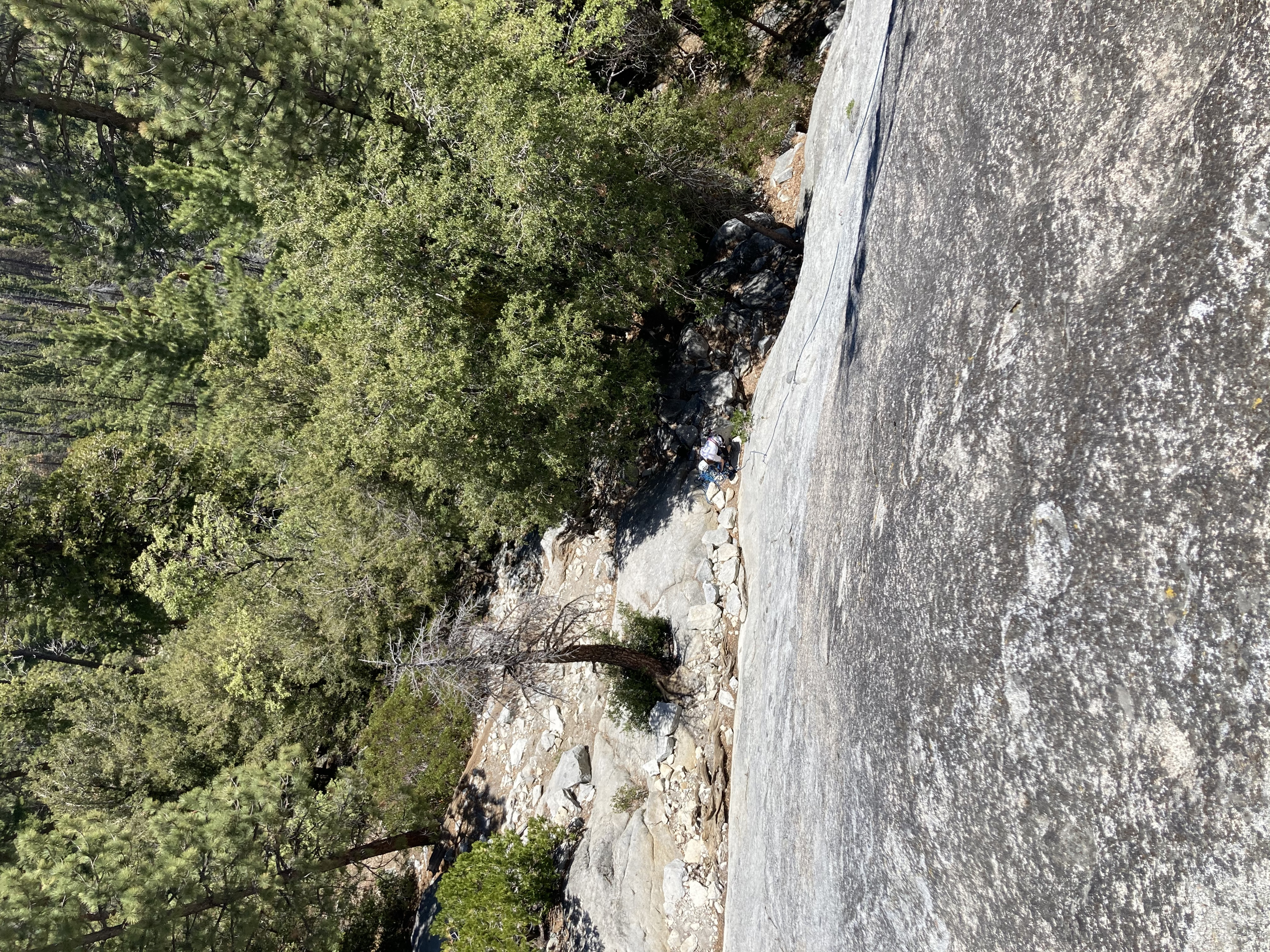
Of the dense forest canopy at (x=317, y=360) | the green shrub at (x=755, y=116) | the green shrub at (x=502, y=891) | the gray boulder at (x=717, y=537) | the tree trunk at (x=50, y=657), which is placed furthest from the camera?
the tree trunk at (x=50, y=657)

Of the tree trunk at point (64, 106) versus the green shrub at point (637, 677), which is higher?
the tree trunk at point (64, 106)

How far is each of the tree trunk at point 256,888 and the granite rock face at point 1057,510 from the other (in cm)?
890

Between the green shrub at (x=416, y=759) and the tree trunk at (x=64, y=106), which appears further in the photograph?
the green shrub at (x=416, y=759)

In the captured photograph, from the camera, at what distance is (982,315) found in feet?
12.3

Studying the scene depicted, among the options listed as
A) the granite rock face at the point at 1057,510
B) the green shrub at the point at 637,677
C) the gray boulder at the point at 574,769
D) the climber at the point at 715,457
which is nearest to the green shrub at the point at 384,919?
the gray boulder at the point at 574,769

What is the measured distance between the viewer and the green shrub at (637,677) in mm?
10062

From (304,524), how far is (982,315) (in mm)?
16049

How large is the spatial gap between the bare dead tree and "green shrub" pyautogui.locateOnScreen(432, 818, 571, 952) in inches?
94.4

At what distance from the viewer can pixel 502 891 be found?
34.2 feet

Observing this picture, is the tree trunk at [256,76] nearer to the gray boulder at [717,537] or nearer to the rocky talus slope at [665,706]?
the rocky talus slope at [665,706]

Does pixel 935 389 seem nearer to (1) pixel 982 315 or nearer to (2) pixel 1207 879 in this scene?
(1) pixel 982 315

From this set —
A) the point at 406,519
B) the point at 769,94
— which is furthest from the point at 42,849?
the point at 769,94

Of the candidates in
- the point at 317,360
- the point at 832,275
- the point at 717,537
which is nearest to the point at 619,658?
the point at 717,537

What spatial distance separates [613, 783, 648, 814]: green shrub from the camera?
9.80 m
